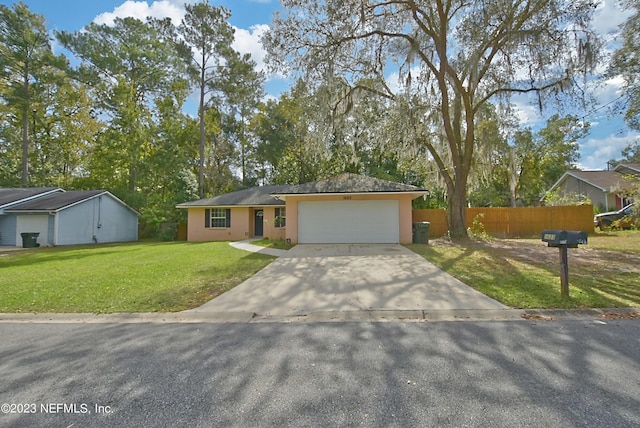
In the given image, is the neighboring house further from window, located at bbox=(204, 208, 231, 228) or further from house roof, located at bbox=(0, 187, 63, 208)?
house roof, located at bbox=(0, 187, 63, 208)

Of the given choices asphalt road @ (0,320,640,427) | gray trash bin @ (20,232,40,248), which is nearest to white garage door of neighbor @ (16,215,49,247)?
gray trash bin @ (20,232,40,248)

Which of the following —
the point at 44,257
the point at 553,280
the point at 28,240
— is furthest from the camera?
the point at 28,240

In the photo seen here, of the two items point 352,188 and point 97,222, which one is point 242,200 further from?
point 97,222

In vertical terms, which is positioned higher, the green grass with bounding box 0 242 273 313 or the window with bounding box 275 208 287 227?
the window with bounding box 275 208 287 227

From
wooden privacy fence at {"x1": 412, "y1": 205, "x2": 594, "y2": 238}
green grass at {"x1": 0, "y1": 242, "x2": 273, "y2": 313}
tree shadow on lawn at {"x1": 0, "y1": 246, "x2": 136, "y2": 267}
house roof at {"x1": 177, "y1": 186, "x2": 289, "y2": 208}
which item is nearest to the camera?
green grass at {"x1": 0, "y1": 242, "x2": 273, "y2": 313}

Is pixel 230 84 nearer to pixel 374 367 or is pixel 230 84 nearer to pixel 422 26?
pixel 422 26

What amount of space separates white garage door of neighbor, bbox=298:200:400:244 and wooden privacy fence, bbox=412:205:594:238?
17.8 feet

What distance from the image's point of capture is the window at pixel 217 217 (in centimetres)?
1881

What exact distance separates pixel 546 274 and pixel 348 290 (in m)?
4.59

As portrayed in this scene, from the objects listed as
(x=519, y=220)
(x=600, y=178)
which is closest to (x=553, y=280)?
(x=519, y=220)

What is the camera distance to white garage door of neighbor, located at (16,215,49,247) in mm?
17859

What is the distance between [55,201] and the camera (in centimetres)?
1909

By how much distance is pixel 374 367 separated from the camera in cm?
286

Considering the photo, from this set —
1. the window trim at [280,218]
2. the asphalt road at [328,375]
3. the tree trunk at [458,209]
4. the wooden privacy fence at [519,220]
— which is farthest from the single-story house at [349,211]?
the asphalt road at [328,375]
